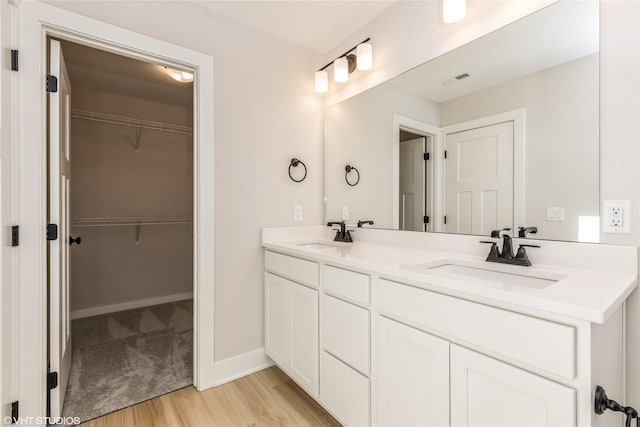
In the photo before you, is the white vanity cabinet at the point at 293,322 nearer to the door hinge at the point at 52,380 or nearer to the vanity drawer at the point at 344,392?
the vanity drawer at the point at 344,392

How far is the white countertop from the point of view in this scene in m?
0.74

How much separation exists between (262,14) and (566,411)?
237 centimetres

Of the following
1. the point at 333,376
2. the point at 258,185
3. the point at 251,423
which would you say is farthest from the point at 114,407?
the point at 258,185

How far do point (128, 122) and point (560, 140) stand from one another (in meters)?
3.75

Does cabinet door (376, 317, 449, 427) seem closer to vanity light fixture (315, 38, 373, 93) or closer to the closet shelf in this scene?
vanity light fixture (315, 38, 373, 93)

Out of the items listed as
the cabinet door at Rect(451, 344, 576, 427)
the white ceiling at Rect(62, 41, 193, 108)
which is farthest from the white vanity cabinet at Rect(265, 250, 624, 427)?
the white ceiling at Rect(62, 41, 193, 108)

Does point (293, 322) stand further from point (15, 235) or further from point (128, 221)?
point (128, 221)

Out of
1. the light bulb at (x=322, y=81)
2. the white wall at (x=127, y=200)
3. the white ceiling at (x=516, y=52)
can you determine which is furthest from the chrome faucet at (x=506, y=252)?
the white wall at (x=127, y=200)

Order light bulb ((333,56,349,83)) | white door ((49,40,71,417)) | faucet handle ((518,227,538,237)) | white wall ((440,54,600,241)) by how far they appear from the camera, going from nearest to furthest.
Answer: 1. white wall ((440,54,600,241))
2. faucet handle ((518,227,538,237))
3. white door ((49,40,71,417))
4. light bulb ((333,56,349,83))

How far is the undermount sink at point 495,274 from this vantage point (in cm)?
108

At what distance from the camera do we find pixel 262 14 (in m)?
1.93

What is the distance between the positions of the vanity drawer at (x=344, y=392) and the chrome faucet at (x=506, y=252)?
0.78 meters

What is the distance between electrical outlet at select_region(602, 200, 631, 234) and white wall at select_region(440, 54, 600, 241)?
3 centimetres

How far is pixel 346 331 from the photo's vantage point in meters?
1.40
